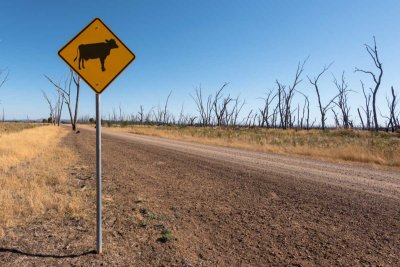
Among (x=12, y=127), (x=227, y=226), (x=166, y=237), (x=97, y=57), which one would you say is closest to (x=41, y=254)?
(x=166, y=237)

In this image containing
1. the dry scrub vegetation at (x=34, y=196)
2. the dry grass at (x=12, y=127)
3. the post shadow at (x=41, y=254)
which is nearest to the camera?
the post shadow at (x=41, y=254)

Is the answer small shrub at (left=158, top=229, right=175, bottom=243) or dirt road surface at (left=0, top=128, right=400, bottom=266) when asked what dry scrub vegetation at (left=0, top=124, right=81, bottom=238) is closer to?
dirt road surface at (left=0, top=128, right=400, bottom=266)

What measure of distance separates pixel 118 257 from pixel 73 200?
→ 264 cm

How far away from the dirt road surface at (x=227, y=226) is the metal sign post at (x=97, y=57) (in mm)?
650

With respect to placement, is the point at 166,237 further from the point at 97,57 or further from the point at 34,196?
the point at 34,196

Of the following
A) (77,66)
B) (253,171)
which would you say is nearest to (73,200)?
(77,66)

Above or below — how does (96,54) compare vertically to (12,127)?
above

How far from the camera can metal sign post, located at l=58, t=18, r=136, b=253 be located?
4.14 metres

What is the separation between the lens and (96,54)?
4.14m

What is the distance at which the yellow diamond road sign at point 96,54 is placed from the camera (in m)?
4.14

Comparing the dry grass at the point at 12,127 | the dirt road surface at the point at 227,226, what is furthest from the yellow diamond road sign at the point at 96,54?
the dry grass at the point at 12,127

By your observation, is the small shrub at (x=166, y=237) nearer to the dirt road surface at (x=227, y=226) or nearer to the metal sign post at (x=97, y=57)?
the dirt road surface at (x=227, y=226)

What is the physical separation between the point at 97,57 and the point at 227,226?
3.06m

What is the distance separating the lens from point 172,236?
486 centimetres
